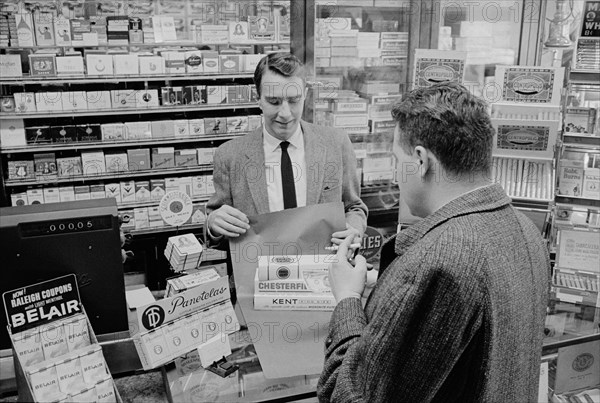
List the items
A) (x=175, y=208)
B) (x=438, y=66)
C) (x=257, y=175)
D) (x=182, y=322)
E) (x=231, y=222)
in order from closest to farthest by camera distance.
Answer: (x=182, y=322) < (x=231, y=222) < (x=175, y=208) < (x=257, y=175) < (x=438, y=66)

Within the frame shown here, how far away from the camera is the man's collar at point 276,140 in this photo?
2.71m

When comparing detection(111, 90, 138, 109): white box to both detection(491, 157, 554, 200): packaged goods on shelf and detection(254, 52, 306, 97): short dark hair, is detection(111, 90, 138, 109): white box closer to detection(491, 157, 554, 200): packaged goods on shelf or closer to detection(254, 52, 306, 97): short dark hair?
Answer: detection(254, 52, 306, 97): short dark hair

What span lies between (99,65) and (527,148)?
11.0 ft

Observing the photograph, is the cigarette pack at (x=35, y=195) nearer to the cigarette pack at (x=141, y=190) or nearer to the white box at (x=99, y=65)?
the cigarette pack at (x=141, y=190)

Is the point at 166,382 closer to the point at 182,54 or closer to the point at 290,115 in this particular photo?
the point at 290,115

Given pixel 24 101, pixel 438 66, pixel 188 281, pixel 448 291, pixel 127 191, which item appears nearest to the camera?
pixel 448 291

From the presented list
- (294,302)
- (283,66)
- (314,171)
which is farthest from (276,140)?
(294,302)

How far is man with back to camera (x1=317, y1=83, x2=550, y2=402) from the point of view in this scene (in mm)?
1210

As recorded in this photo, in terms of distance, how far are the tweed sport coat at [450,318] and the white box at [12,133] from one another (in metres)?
4.01

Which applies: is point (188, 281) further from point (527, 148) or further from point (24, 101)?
point (24, 101)

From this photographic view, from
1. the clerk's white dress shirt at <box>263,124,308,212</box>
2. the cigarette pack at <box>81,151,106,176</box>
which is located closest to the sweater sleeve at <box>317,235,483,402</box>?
the clerk's white dress shirt at <box>263,124,308,212</box>

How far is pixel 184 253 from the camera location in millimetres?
1925

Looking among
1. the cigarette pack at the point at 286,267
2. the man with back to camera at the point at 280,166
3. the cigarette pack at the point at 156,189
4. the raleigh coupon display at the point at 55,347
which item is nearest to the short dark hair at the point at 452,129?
the cigarette pack at the point at 286,267

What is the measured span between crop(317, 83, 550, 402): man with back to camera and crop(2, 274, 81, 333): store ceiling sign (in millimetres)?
691
